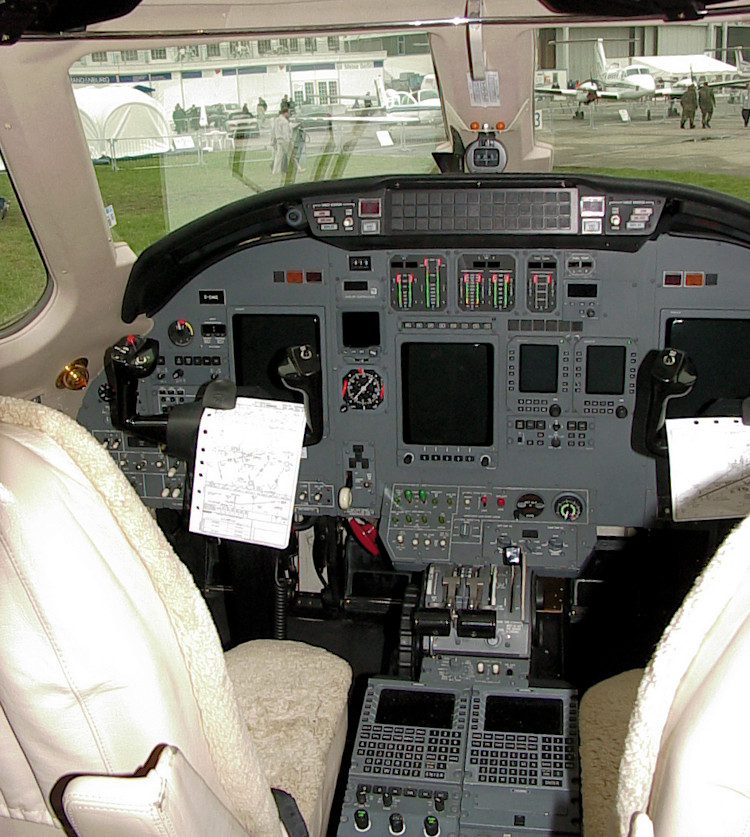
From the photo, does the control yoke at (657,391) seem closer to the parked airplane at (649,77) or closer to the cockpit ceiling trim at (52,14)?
the parked airplane at (649,77)

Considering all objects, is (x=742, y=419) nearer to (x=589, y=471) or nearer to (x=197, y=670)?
(x=589, y=471)

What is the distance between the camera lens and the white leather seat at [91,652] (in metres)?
0.95

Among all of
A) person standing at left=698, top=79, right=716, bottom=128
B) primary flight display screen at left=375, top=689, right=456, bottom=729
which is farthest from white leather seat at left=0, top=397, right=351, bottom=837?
person standing at left=698, top=79, right=716, bottom=128

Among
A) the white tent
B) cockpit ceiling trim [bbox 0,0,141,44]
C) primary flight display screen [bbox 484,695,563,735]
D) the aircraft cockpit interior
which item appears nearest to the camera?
cockpit ceiling trim [bbox 0,0,141,44]

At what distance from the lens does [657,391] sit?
8.73 ft

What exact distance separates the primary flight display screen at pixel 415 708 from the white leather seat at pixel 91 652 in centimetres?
140

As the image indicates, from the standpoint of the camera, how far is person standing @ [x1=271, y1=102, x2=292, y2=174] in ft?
14.6

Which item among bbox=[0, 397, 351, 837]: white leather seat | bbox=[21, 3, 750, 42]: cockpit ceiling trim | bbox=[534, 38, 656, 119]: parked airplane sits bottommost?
bbox=[0, 397, 351, 837]: white leather seat

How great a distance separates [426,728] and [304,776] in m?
0.68

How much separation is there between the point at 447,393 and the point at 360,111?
194cm

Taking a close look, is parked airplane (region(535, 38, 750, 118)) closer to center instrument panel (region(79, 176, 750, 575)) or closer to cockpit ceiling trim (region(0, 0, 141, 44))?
center instrument panel (region(79, 176, 750, 575))

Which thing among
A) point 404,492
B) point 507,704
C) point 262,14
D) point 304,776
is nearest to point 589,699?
point 507,704

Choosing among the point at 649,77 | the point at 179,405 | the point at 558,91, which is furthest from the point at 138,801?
the point at 649,77

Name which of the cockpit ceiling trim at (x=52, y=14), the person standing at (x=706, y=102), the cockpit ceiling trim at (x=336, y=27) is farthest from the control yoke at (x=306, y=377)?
the person standing at (x=706, y=102)
